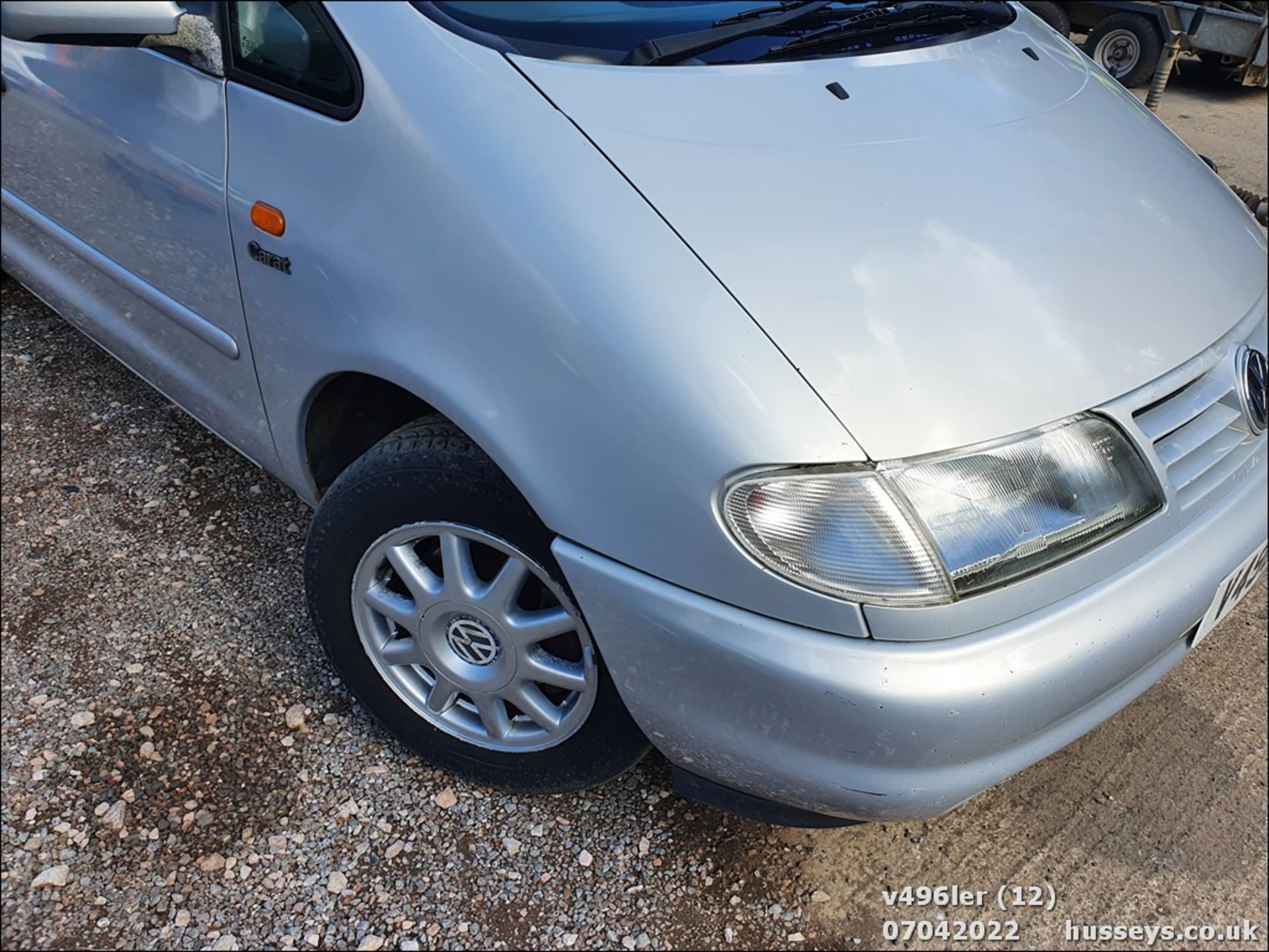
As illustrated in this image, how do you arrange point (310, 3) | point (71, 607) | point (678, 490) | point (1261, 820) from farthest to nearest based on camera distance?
point (71, 607), point (1261, 820), point (310, 3), point (678, 490)

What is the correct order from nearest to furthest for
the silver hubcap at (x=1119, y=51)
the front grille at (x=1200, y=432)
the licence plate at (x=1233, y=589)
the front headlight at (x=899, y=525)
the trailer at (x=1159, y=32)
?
the front headlight at (x=899, y=525) < the front grille at (x=1200, y=432) < the licence plate at (x=1233, y=589) < the trailer at (x=1159, y=32) < the silver hubcap at (x=1119, y=51)

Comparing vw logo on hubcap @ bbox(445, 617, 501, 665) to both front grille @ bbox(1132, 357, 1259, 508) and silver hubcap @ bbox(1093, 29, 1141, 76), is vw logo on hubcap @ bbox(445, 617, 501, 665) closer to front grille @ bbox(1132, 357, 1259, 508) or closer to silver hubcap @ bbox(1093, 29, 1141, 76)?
front grille @ bbox(1132, 357, 1259, 508)

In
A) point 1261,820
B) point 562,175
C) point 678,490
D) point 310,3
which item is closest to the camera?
point 678,490

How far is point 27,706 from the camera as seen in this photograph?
1.98m

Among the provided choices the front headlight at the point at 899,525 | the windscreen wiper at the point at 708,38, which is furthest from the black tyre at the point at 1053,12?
the front headlight at the point at 899,525

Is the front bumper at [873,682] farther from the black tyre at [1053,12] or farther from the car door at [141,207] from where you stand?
the black tyre at [1053,12]

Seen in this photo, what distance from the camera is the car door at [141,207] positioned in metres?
1.82

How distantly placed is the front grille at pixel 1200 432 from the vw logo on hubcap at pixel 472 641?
109 cm

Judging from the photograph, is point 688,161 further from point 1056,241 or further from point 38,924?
point 38,924

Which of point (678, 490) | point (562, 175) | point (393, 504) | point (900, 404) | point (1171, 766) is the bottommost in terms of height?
point (1171, 766)

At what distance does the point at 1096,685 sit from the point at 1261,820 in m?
0.87

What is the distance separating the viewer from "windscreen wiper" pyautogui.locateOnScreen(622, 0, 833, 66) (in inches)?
64.4

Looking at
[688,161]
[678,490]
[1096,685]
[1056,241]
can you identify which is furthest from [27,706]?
[1056,241]

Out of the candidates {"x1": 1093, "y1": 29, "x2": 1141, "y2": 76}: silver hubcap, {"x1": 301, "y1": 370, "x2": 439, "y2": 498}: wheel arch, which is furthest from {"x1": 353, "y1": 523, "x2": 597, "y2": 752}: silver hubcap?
{"x1": 1093, "y1": 29, "x2": 1141, "y2": 76}: silver hubcap
